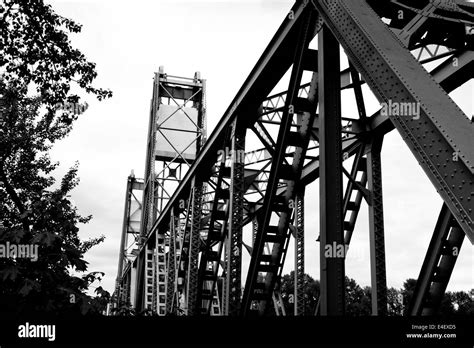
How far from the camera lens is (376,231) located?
451 inches

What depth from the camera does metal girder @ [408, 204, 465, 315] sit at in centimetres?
1025

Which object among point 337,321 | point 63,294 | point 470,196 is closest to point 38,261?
point 63,294

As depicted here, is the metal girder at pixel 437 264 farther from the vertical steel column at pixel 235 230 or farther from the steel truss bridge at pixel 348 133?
the vertical steel column at pixel 235 230

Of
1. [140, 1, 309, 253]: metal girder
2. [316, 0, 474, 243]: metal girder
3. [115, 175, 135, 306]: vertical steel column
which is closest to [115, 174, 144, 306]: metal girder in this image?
[115, 175, 135, 306]: vertical steel column

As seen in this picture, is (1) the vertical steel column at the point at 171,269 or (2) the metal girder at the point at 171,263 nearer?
(2) the metal girder at the point at 171,263

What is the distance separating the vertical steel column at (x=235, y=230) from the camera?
44.0 ft

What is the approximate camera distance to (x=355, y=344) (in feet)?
20.3

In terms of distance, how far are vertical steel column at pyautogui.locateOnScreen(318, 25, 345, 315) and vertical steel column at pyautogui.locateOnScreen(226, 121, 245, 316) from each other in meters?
5.28

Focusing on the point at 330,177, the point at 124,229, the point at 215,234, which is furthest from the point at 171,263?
the point at 124,229

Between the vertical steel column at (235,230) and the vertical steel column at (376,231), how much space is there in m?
3.43

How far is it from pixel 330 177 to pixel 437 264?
3.68m

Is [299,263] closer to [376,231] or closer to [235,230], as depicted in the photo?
[235,230]

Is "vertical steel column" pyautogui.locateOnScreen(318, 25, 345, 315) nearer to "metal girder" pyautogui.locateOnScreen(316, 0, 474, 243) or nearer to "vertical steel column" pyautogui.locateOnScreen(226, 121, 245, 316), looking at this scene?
"metal girder" pyautogui.locateOnScreen(316, 0, 474, 243)

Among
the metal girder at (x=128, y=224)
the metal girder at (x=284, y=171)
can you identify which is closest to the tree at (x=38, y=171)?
the metal girder at (x=284, y=171)
